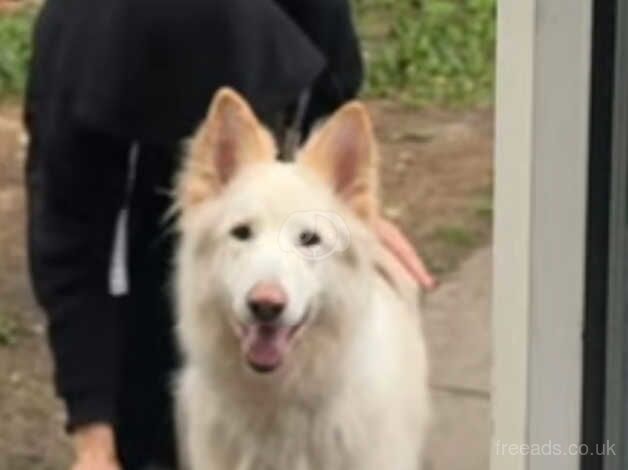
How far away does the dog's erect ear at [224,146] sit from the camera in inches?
41.2

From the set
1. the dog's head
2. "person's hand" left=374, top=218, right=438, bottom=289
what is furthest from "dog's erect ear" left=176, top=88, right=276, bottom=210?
"person's hand" left=374, top=218, right=438, bottom=289

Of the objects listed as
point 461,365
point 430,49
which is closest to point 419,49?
point 430,49

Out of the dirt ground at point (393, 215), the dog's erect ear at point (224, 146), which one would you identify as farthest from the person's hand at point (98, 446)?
the dog's erect ear at point (224, 146)

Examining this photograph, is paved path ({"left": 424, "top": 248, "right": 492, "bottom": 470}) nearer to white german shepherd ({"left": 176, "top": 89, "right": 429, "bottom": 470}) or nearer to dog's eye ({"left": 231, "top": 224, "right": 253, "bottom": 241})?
white german shepherd ({"left": 176, "top": 89, "right": 429, "bottom": 470})

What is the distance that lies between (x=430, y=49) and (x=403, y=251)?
250 millimetres

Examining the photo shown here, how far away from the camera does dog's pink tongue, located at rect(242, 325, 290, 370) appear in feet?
3.43

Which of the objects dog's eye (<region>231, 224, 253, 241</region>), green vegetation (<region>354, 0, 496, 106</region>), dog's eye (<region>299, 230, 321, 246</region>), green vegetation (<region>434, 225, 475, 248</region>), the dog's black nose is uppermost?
green vegetation (<region>354, 0, 496, 106</region>)

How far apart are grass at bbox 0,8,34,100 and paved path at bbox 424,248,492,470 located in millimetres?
362

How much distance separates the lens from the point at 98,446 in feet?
3.95

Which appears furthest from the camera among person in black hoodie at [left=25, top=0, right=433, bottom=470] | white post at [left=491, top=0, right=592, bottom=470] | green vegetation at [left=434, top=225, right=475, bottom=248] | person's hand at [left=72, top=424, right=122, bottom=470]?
green vegetation at [left=434, top=225, right=475, bottom=248]

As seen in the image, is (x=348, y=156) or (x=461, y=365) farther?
(x=461, y=365)

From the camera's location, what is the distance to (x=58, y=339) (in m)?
1.19

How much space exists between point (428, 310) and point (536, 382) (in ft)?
0.77

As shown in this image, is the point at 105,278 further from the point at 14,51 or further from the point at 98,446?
the point at 14,51
